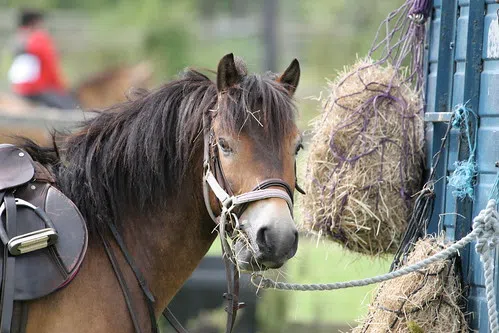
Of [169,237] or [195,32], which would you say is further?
[195,32]

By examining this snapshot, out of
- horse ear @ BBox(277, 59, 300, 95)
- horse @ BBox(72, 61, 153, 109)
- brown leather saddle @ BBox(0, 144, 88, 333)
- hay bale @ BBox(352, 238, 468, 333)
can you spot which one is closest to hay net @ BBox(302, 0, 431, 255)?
hay bale @ BBox(352, 238, 468, 333)

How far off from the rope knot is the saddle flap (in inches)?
66.0

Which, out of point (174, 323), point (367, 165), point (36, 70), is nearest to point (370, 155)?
point (367, 165)

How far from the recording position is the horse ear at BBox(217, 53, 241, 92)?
3072 millimetres

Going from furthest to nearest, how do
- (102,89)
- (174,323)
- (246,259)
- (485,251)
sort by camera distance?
1. (102,89)
2. (174,323)
3. (485,251)
4. (246,259)

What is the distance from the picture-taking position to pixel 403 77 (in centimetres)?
400

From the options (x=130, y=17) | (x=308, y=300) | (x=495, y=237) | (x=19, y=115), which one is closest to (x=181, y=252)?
(x=495, y=237)

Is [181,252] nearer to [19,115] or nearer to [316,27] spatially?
[19,115]

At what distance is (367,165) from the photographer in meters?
3.79

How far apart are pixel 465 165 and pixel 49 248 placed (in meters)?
1.68

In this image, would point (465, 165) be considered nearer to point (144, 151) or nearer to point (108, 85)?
point (144, 151)

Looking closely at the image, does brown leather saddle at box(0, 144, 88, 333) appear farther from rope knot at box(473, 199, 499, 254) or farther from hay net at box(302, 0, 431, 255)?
rope knot at box(473, 199, 499, 254)

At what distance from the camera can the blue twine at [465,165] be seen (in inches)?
133

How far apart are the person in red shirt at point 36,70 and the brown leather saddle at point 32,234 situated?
8740mm
